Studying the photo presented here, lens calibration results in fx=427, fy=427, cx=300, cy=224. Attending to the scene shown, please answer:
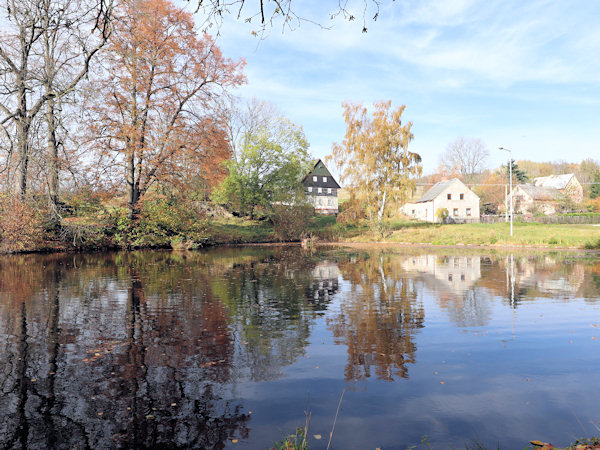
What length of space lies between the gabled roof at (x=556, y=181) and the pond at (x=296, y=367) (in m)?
87.7

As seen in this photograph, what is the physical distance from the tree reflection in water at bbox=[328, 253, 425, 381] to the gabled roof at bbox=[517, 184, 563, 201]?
70683 mm

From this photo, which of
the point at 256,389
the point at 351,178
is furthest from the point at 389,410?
the point at 351,178

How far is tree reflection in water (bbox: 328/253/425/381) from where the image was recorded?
21.9ft

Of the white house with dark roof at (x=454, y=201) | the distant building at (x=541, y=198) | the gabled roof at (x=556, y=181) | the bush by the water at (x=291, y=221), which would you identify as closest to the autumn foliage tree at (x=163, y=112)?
the bush by the water at (x=291, y=221)

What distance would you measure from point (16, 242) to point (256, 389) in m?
27.0

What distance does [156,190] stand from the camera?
32.6 m

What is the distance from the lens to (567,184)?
8650 centimetres

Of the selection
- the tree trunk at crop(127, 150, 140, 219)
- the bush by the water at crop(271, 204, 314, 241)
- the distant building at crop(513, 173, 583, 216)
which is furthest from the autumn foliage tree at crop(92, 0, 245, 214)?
the distant building at crop(513, 173, 583, 216)

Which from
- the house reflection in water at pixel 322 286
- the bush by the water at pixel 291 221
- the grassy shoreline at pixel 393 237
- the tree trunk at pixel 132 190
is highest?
the tree trunk at pixel 132 190

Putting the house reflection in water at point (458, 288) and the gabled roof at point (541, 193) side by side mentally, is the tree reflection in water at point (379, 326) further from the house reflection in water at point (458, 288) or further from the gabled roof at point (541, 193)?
the gabled roof at point (541, 193)

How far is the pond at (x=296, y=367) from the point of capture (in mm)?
4656

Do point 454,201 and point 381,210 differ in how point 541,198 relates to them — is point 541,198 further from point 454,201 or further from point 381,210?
point 381,210

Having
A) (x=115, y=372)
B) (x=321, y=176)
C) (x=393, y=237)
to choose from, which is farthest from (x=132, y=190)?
(x=321, y=176)

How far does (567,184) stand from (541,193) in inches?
592
